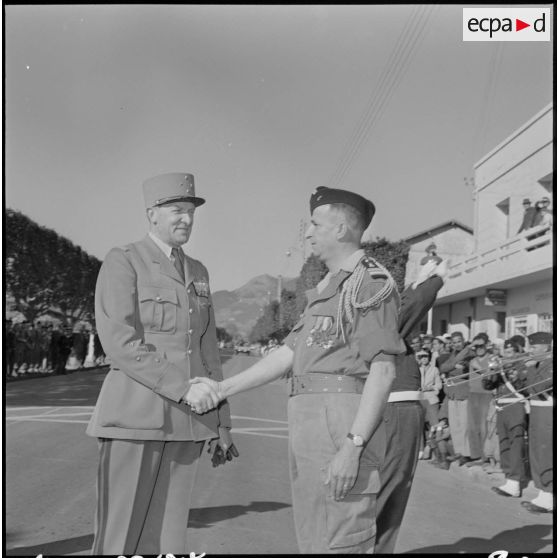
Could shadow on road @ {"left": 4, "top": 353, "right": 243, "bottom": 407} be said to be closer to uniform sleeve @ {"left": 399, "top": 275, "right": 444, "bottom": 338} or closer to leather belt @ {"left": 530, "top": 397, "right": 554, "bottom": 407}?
leather belt @ {"left": 530, "top": 397, "right": 554, "bottom": 407}

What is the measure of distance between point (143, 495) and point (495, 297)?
9169 millimetres

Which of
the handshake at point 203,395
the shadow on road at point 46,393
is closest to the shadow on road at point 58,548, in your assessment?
the handshake at point 203,395

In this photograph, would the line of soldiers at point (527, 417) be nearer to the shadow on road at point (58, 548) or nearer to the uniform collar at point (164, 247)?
the shadow on road at point (58, 548)

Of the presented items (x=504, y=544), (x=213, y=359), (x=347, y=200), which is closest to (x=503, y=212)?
(x=504, y=544)

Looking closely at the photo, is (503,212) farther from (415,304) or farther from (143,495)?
(143,495)

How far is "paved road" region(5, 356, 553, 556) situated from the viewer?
4.32 meters

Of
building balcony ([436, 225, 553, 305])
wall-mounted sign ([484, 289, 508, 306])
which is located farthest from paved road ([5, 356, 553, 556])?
wall-mounted sign ([484, 289, 508, 306])

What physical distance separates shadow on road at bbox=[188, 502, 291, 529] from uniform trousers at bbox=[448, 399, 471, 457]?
341cm

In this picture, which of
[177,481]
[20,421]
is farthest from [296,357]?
[20,421]

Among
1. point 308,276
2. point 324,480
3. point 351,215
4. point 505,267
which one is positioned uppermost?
point 505,267

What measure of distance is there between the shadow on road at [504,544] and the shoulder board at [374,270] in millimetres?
1914

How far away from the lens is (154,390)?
3086 millimetres

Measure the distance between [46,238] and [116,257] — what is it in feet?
4.89

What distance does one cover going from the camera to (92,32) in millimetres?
3664
